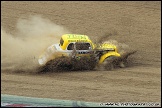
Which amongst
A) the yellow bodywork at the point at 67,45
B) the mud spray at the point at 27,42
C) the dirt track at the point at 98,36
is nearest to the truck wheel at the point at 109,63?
the yellow bodywork at the point at 67,45

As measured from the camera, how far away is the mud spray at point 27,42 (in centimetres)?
1296

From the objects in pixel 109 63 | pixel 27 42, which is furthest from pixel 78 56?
pixel 27 42

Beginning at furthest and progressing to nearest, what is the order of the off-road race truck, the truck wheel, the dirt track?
the truck wheel
the off-road race truck
the dirt track

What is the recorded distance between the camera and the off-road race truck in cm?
1270

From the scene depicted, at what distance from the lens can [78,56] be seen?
41.8 ft

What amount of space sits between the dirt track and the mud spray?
408 mm

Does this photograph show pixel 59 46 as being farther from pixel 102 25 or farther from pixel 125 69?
pixel 102 25

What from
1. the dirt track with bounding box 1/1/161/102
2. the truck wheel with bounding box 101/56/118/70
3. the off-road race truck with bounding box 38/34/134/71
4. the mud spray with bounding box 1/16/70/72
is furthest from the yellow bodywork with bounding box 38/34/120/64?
the dirt track with bounding box 1/1/161/102

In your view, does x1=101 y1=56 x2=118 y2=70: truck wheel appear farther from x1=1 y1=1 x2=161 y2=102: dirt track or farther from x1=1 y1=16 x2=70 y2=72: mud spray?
x1=1 y1=16 x2=70 y2=72: mud spray

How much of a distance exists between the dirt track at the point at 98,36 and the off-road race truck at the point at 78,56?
32 cm

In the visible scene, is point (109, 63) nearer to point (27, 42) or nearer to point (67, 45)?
point (67, 45)

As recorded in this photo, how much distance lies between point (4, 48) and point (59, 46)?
9.23ft

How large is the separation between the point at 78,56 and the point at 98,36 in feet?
13.5

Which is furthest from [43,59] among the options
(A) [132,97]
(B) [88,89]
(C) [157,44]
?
(C) [157,44]
